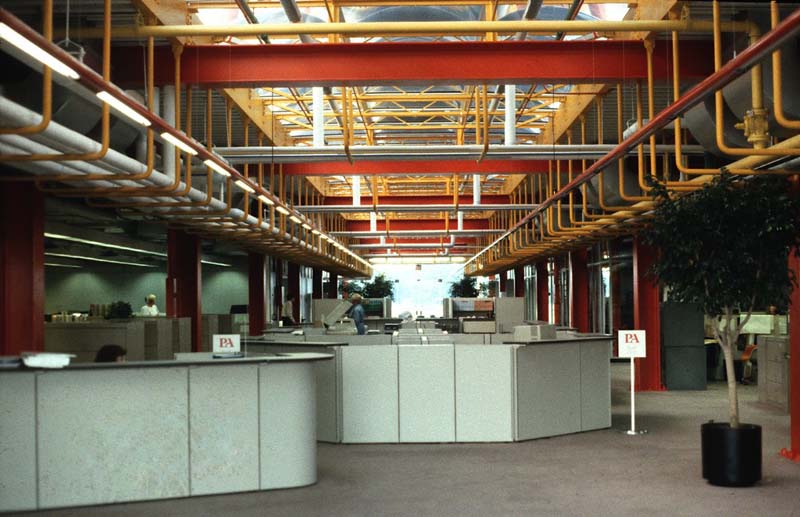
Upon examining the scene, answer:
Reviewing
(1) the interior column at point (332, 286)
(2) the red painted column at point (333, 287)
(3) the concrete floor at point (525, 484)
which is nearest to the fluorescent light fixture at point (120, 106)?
(3) the concrete floor at point (525, 484)

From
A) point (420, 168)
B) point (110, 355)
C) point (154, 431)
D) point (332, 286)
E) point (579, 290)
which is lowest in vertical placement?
point (154, 431)

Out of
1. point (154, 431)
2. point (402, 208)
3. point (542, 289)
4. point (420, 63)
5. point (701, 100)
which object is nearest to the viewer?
point (701, 100)

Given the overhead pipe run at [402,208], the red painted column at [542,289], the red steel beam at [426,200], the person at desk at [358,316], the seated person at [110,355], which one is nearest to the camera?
the seated person at [110,355]

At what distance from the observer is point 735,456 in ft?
26.0

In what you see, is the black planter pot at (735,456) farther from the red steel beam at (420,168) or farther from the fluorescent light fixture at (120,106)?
the red steel beam at (420,168)

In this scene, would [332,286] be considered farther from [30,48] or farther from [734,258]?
[30,48]

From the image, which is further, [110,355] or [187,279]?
[187,279]

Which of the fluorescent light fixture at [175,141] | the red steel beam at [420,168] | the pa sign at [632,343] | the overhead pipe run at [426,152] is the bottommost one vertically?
the pa sign at [632,343]

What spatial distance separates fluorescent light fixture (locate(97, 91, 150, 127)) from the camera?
6.38 m

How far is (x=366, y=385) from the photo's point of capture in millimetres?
10680

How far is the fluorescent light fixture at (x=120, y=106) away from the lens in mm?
6383

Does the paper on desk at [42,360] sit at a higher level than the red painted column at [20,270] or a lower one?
lower

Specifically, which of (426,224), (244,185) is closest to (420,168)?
(244,185)

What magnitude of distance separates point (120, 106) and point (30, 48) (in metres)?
1.75
